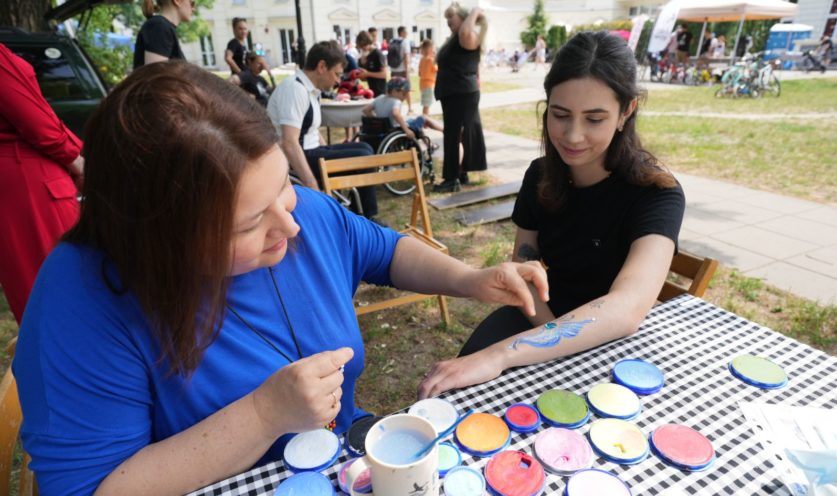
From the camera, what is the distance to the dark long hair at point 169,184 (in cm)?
80

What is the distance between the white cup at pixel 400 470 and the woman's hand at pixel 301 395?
13cm

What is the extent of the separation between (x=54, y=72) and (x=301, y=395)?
4.74 metres

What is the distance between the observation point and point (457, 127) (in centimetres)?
577

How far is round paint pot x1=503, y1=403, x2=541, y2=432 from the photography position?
42.7 inches

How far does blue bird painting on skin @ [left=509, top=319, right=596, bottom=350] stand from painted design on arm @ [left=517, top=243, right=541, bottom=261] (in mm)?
757

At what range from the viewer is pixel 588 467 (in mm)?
988

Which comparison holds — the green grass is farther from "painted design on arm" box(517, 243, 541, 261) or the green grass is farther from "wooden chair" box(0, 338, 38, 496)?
"wooden chair" box(0, 338, 38, 496)

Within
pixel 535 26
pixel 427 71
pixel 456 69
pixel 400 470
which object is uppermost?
pixel 535 26

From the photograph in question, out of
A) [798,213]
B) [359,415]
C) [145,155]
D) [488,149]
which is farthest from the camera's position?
[488,149]

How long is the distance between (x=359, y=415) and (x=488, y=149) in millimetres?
6853

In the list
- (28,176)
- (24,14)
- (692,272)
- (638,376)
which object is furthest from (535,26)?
(638,376)

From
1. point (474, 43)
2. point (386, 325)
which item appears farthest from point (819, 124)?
point (386, 325)

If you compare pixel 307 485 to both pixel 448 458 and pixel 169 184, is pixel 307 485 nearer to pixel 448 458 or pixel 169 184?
pixel 448 458

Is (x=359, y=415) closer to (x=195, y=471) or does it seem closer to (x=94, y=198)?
(x=195, y=471)
